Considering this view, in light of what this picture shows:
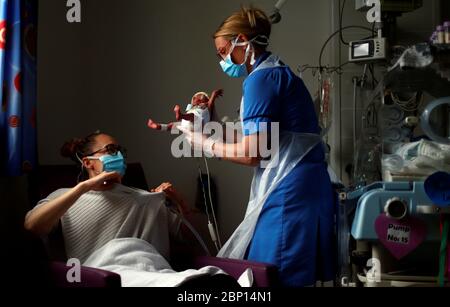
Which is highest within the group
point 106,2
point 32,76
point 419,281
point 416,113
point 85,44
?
point 106,2

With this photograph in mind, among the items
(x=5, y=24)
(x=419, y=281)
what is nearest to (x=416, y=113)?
(x=419, y=281)

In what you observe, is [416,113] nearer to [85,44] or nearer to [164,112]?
[164,112]

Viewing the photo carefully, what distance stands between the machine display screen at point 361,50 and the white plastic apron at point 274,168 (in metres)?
0.78

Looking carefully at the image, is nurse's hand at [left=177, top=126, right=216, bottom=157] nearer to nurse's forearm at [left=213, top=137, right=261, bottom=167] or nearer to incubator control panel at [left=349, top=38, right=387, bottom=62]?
nurse's forearm at [left=213, top=137, right=261, bottom=167]

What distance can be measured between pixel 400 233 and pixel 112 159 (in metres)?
1.04

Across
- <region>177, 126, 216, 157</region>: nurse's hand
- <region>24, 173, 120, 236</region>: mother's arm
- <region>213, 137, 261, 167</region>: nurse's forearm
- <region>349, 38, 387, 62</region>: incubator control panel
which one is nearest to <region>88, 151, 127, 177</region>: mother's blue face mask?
<region>24, 173, 120, 236</region>: mother's arm

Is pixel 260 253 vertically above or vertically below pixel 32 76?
below

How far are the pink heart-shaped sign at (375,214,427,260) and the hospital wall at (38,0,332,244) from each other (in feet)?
3.79

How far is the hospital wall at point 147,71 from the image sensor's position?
270 cm

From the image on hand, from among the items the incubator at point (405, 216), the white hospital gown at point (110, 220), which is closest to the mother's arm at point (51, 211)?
the white hospital gown at point (110, 220)

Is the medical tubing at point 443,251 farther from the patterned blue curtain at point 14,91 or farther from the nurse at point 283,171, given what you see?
the patterned blue curtain at point 14,91

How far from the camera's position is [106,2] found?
2.82m
